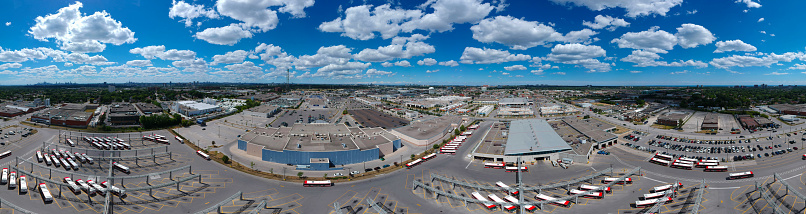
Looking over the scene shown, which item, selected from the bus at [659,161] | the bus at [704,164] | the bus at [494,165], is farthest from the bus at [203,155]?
the bus at [704,164]

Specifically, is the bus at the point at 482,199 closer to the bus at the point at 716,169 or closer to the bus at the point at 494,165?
the bus at the point at 494,165

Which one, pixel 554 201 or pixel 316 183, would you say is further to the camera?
pixel 316 183

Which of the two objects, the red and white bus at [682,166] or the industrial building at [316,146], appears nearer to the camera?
the red and white bus at [682,166]

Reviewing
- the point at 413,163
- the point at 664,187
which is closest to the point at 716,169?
the point at 664,187

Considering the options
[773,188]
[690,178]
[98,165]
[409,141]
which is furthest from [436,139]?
[98,165]

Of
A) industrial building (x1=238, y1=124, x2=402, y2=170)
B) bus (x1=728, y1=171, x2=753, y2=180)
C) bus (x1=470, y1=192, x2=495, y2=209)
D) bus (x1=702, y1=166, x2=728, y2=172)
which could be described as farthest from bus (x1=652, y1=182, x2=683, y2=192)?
industrial building (x1=238, y1=124, x2=402, y2=170)

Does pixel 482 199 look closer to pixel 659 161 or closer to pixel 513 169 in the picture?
pixel 513 169
